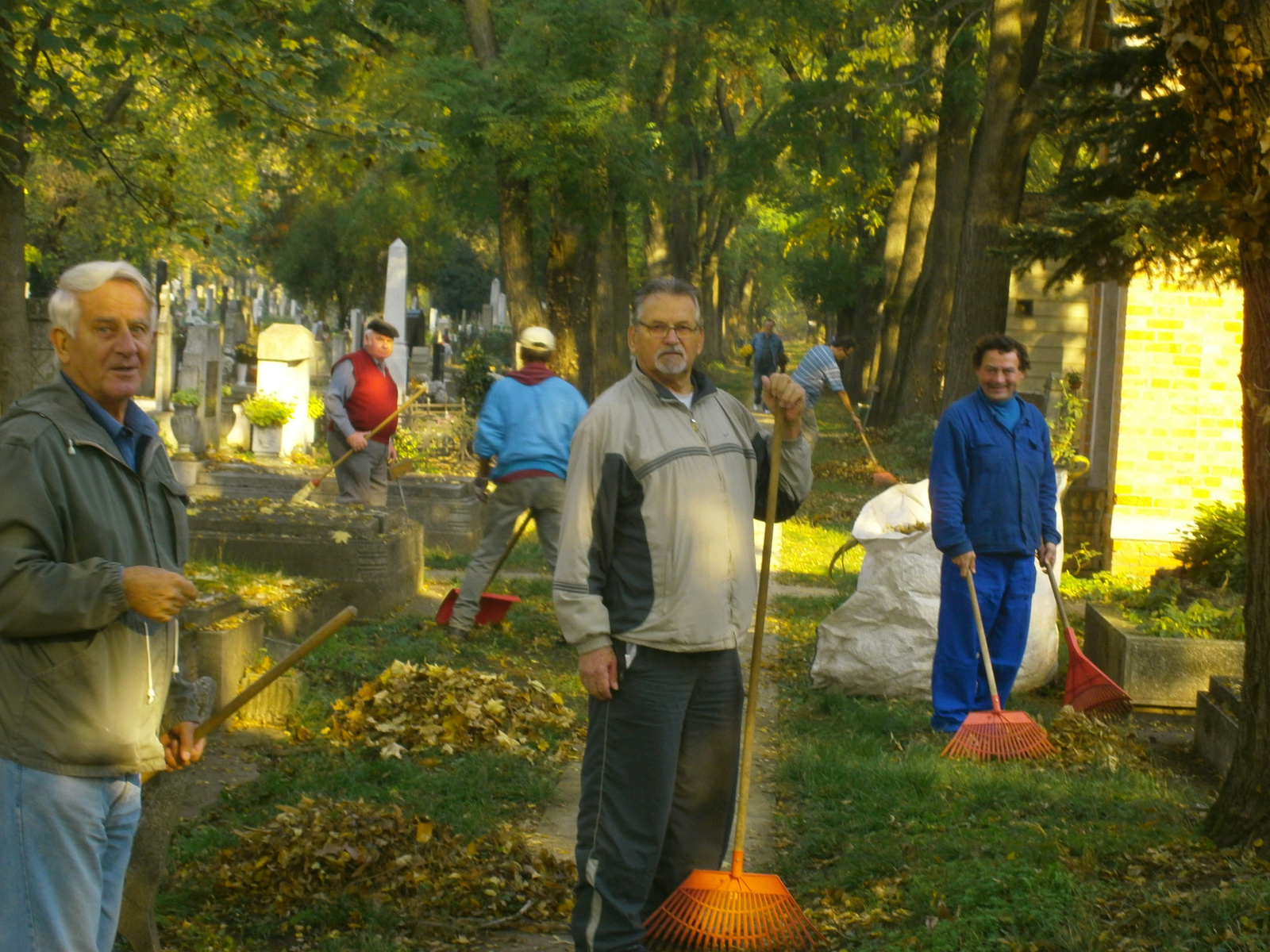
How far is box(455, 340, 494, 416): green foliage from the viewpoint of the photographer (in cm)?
1922

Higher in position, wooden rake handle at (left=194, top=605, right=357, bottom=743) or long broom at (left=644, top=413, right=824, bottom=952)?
wooden rake handle at (left=194, top=605, right=357, bottom=743)

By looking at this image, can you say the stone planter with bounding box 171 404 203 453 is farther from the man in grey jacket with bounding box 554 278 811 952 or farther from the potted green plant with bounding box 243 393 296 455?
the man in grey jacket with bounding box 554 278 811 952

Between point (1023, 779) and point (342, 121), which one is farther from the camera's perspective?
point (342, 121)

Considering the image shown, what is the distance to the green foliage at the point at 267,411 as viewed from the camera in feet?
56.4

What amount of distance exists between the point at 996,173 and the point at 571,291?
7.53 meters

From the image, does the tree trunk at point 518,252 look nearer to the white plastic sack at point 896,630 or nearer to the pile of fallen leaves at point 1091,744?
the white plastic sack at point 896,630

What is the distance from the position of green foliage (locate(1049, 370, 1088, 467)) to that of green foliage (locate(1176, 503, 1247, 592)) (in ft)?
6.09

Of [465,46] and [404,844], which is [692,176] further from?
[404,844]

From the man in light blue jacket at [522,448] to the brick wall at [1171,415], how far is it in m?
5.28

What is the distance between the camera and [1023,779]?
19.4 feet

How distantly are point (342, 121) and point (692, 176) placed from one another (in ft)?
90.3

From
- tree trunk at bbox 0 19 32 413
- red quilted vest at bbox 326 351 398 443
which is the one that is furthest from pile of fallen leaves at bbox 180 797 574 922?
red quilted vest at bbox 326 351 398 443

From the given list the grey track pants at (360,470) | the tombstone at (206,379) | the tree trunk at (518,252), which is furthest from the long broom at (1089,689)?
the tombstone at (206,379)

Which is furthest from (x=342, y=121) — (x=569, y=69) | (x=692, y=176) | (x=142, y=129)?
(x=692, y=176)
